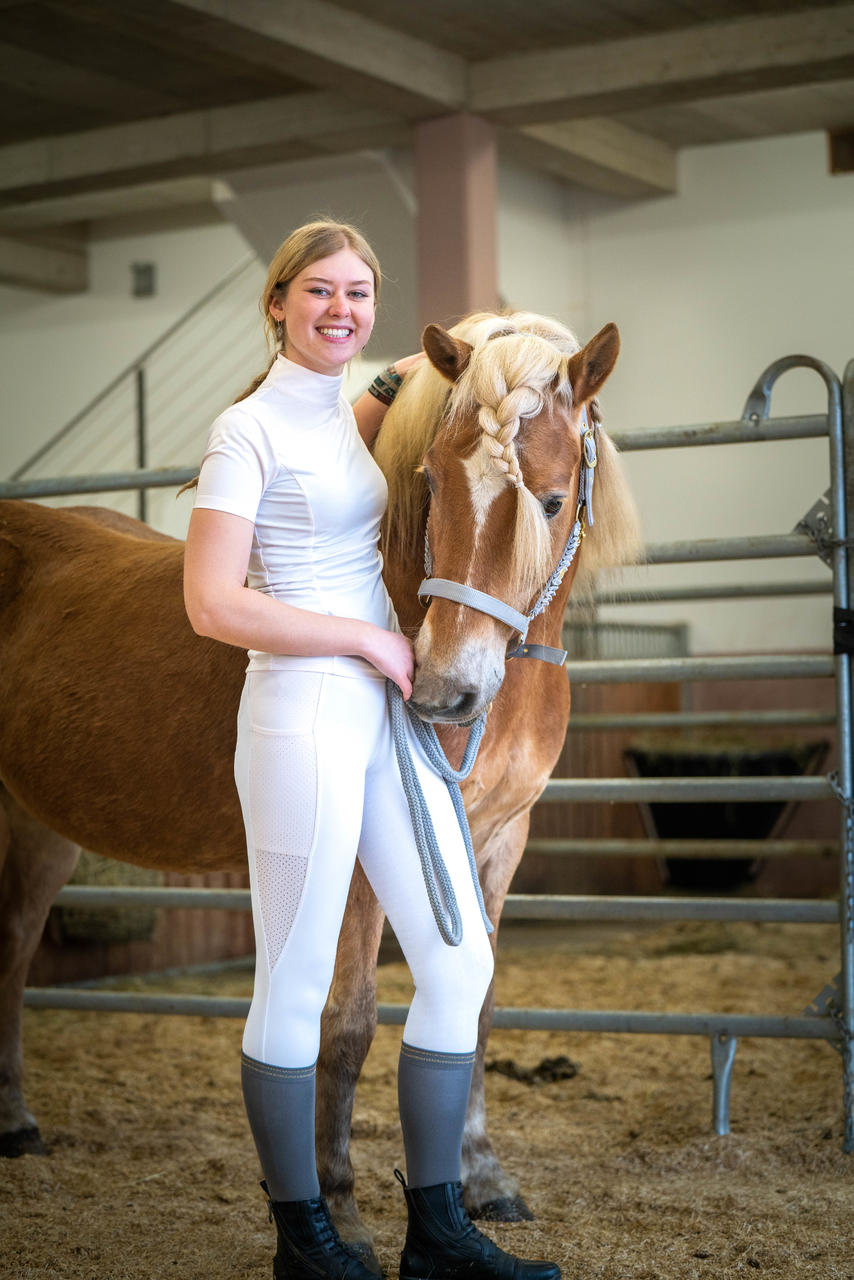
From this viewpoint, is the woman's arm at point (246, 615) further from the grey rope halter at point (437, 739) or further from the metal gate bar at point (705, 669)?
the metal gate bar at point (705, 669)

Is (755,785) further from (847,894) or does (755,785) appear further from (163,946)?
(163,946)

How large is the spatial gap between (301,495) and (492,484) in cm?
23

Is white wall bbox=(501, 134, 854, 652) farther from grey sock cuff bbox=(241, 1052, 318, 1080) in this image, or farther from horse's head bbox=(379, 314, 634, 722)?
grey sock cuff bbox=(241, 1052, 318, 1080)

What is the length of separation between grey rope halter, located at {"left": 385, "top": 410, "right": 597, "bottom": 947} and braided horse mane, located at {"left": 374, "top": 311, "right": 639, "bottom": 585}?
0.06m

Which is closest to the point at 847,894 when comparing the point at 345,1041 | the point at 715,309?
the point at 345,1041

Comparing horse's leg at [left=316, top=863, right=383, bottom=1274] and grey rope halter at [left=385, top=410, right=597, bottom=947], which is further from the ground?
grey rope halter at [left=385, top=410, right=597, bottom=947]

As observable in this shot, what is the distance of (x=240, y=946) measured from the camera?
483 centimetres

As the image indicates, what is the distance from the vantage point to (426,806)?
1.59m

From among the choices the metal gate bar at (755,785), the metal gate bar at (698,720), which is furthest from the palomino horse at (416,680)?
the metal gate bar at (698,720)

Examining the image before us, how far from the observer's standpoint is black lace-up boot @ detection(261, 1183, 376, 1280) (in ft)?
5.07

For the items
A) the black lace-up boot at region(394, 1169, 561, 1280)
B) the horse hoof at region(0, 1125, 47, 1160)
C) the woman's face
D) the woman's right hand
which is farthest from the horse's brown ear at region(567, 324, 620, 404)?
the horse hoof at region(0, 1125, 47, 1160)

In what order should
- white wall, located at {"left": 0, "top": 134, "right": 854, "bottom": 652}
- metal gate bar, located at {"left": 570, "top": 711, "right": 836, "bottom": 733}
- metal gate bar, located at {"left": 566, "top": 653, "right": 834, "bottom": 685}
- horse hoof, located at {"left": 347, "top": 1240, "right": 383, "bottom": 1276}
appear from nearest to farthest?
horse hoof, located at {"left": 347, "top": 1240, "right": 383, "bottom": 1276} → metal gate bar, located at {"left": 566, "top": 653, "right": 834, "bottom": 685} → metal gate bar, located at {"left": 570, "top": 711, "right": 836, "bottom": 733} → white wall, located at {"left": 0, "top": 134, "right": 854, "bottom": 652}

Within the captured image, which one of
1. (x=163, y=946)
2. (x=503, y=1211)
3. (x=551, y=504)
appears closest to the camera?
(x=551, y=504)

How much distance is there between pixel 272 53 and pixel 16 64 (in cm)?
151
